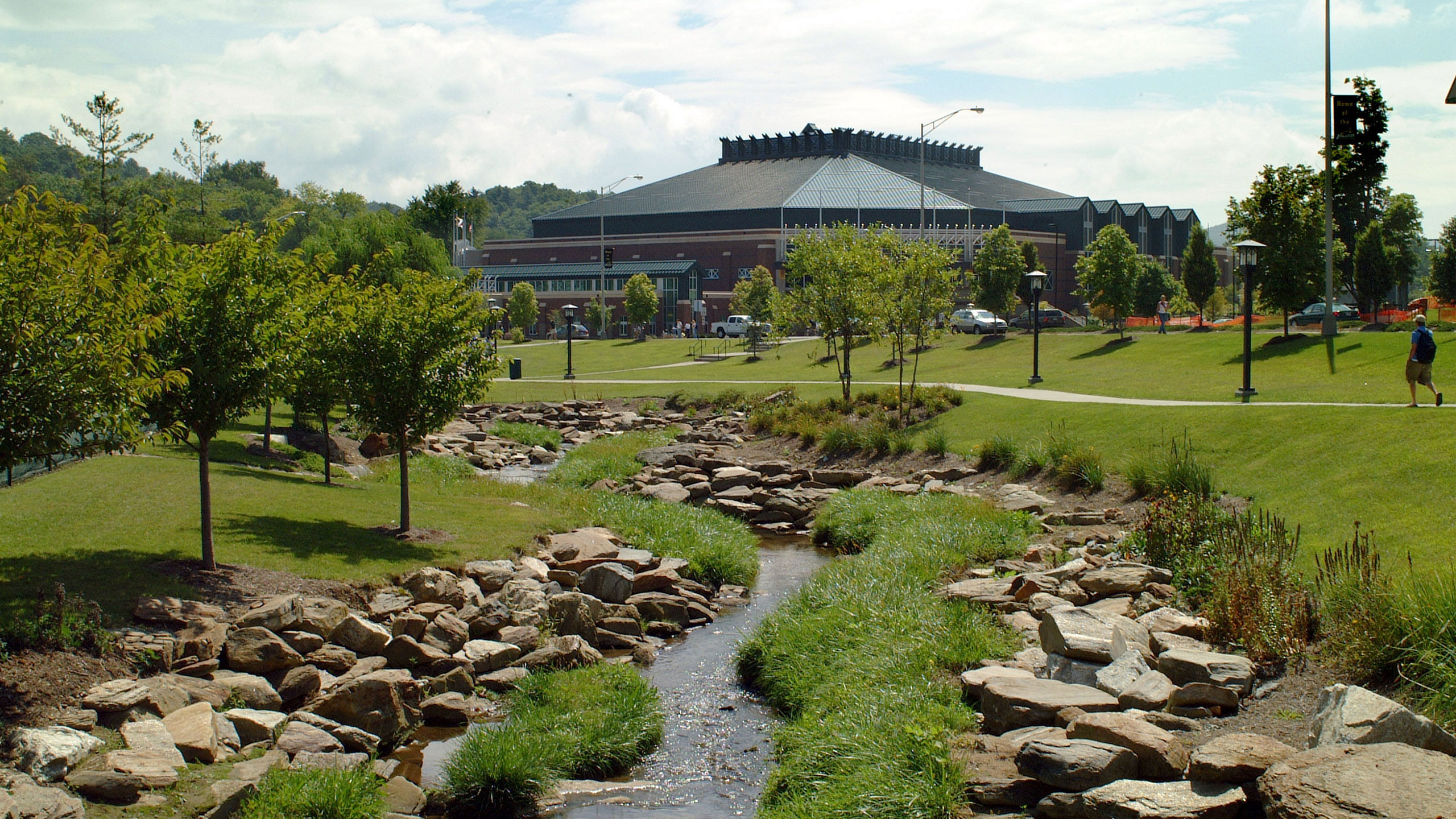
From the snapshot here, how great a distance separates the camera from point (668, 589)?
16250mm

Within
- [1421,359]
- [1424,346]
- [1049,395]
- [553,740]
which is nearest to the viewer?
[553,740]

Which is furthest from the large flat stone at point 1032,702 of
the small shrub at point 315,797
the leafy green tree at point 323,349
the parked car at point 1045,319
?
the parked car at point 1045,319

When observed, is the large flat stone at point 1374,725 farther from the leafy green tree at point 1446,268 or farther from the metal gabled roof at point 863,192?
the metal gabled roof at point 863,192

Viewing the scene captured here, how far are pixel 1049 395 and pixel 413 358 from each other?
2017 centimetres

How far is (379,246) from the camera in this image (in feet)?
131

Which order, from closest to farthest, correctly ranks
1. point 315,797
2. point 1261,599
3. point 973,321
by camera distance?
point 315,797 → point 1261,599 → point 973,321

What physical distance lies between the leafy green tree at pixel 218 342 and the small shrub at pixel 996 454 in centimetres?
1515

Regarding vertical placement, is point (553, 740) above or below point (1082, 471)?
below

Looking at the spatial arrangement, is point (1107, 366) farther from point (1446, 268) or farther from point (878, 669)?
point (878, 669)

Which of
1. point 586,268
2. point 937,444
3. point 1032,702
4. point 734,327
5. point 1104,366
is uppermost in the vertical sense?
point 586,268

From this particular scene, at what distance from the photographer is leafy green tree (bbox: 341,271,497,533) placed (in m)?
16.6

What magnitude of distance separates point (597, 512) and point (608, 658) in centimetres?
806

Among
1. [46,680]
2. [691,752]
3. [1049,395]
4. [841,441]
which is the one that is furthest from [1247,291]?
[46,680]

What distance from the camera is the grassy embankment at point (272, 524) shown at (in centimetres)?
1268
